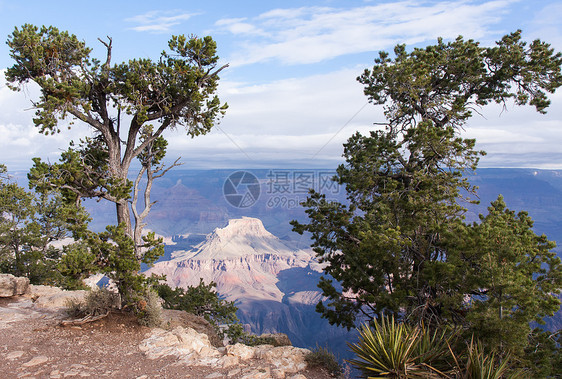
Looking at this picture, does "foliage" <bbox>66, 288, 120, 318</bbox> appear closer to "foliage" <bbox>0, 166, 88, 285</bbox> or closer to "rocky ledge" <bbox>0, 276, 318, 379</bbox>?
"rocky ledge" <bbox>0, 276, 318, 379</bbox>

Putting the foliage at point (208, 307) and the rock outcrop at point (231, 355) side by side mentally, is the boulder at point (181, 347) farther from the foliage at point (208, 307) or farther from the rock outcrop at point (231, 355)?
the foliage at point (208, 307)

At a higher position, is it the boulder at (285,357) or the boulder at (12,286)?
the boulder at (285,357)

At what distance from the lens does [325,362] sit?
7.51 m

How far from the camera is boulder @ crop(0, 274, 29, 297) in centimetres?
1237

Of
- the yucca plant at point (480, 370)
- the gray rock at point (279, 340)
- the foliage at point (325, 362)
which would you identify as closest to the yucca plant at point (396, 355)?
the yucca plant at point (480, 370)

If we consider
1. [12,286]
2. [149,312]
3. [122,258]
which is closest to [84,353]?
[149,312]

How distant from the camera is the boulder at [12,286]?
12.4 meters

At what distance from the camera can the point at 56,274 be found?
21.0 metres

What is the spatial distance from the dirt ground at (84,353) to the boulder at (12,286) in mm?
3434

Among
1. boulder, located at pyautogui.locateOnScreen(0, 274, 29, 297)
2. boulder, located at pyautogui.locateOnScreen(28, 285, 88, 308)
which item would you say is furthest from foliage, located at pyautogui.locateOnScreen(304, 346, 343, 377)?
boulder, located at pyautogui.locateOnScreen(0, 274, 29, 297)

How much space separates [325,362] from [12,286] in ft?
40.2

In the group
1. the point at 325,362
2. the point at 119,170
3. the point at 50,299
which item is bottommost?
the point at 50,299

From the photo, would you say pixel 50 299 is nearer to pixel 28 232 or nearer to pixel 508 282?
pixel 28 232

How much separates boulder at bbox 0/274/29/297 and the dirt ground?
11.3ft
